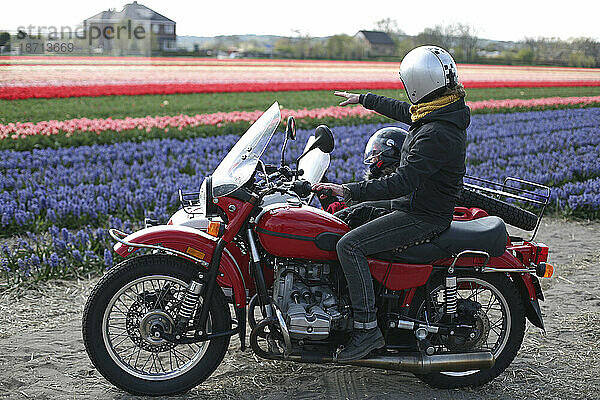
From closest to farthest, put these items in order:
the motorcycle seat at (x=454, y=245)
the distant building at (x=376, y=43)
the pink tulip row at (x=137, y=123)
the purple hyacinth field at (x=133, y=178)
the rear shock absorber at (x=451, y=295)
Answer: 1. the motorcycle seat at (x=454, y=245)
2. the rear shock absorber at (x=451, y=295)
3. the purple hyacinth field at (x=133, y=178)
4. the pink tulip row at (x=137, y=123)
5. the distant building at (x=376, y=43)

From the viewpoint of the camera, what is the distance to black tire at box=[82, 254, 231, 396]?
3.96 meters

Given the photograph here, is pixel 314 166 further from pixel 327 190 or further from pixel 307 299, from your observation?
pixel 327 190

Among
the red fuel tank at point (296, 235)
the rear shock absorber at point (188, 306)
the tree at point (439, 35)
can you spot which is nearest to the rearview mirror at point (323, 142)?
the red fuel tank at point (296, 235)

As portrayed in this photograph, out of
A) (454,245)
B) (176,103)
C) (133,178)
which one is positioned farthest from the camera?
(176,103)

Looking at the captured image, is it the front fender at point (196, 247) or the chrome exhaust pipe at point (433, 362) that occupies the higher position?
Answer: the front fender at point (196, 247)

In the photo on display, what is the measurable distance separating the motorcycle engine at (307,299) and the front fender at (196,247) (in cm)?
24

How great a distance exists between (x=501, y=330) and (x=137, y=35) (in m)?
43.5

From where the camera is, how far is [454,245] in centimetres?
412

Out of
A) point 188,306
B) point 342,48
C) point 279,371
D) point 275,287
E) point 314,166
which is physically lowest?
point 279,371

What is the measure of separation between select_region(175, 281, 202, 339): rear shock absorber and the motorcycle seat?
110cm

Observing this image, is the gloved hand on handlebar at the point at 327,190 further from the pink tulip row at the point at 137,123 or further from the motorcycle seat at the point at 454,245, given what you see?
the pink tulip row at the point at 137,123

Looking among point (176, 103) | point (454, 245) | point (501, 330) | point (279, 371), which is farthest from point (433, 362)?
point (176, 103)

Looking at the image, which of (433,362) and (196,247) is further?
(433,362)

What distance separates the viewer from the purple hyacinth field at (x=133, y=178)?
7.04 m
